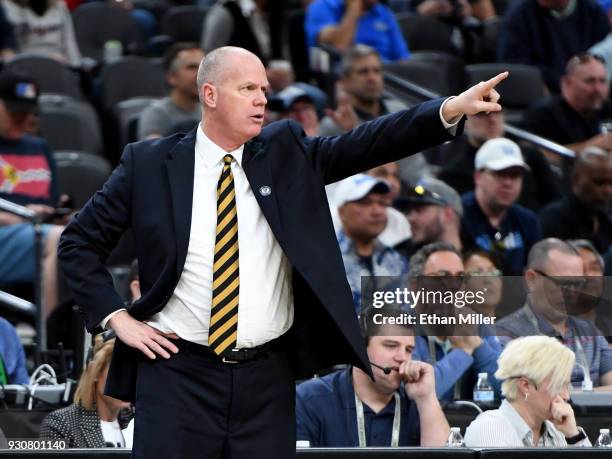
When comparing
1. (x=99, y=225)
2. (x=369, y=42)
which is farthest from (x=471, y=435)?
(x=369, y=42)

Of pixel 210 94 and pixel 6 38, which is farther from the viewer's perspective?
pixel 6 38

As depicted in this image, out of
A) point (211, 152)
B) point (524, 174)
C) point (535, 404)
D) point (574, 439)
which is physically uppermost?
point (524, 174)

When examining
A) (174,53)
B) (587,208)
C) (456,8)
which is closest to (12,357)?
(174,53)

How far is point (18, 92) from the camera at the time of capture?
8.59 m

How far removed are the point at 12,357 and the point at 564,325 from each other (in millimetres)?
2470

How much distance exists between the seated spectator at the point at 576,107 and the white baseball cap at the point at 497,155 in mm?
1568

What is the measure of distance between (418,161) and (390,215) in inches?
48.9

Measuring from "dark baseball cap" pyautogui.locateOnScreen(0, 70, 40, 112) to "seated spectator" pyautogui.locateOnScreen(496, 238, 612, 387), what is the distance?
4.20m

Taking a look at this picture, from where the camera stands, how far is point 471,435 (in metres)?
5.25

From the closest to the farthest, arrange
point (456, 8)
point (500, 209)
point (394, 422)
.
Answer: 1. point (394, 422)
2. point (500, 209)
3. point (456, 8)

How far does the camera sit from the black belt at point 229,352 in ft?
12.9

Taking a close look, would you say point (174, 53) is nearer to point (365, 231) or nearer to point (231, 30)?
point (231, 30)

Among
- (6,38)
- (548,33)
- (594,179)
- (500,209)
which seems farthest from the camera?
(548,33)

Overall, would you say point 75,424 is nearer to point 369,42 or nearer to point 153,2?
point 369,42
